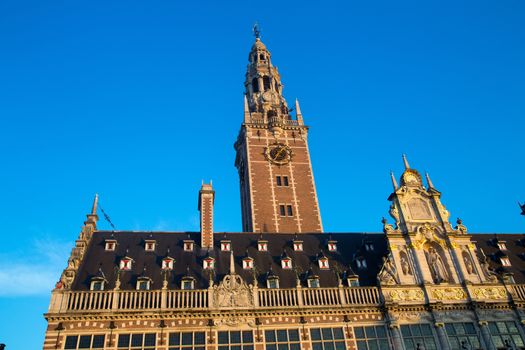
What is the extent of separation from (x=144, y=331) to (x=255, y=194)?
24.8 m

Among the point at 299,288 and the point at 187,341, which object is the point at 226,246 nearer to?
the point at 299,288

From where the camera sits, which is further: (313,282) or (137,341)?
(313,282)

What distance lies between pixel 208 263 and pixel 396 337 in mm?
14785

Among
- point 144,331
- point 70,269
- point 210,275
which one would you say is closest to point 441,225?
point 210,275

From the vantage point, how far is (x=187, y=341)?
1134 inches

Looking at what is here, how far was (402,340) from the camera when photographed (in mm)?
30625

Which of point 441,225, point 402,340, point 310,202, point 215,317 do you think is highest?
point 310,202

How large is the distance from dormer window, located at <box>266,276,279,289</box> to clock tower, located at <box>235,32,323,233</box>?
15.4 meters

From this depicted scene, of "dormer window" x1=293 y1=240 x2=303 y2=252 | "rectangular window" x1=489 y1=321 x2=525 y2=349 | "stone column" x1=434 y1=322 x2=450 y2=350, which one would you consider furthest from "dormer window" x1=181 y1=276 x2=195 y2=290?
"rectangular window" x1=489 y1=321 x2=525 y2=349

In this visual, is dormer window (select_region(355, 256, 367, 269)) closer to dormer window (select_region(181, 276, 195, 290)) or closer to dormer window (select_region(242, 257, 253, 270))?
dormer window (select_region(242, 257, 253, 270))

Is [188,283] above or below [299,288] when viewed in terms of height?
above

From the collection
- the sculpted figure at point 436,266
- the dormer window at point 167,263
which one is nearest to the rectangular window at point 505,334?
the sculpted figure at point 436,266

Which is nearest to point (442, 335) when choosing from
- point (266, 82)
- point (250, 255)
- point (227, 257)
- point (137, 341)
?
point (250, 255)

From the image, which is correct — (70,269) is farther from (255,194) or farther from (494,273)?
(494,273)
